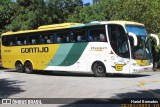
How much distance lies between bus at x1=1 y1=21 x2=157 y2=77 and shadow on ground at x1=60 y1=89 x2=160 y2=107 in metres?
7.17

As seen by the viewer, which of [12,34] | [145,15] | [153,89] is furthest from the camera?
[145,15]

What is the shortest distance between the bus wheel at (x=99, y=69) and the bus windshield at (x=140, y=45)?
2023mm

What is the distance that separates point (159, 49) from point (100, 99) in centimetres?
1765

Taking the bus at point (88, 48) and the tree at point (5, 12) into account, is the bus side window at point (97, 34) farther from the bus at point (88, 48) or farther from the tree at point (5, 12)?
the tree at point (5, 12)

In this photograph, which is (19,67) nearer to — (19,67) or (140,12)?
(19,67)

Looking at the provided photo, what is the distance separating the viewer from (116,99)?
42.7 feet

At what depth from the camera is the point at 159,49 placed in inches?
1176

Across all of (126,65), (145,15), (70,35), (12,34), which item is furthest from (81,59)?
(145,15)

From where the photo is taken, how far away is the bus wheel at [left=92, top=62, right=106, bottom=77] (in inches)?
894

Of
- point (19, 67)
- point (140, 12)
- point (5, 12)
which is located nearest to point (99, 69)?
point (19, 67)

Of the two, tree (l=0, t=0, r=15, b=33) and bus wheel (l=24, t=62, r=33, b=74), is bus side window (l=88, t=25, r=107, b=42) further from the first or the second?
tree (l=0, t=0, r=15, b=33)

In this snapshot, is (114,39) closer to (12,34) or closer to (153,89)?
(153,89)

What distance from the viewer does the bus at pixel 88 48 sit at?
2173 cm

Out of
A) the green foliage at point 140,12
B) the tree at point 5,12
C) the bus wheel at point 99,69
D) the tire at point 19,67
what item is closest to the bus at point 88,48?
the bus wheel at point 99,69
